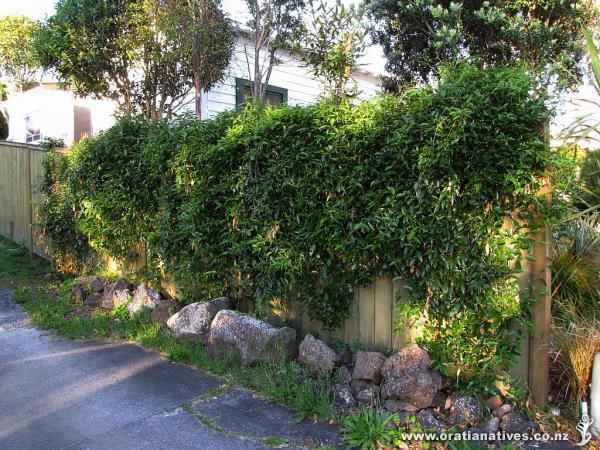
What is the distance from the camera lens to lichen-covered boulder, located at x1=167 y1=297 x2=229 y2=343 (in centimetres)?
517

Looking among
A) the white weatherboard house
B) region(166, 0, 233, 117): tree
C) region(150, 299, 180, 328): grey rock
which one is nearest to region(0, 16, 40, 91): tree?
the white weatherboard house

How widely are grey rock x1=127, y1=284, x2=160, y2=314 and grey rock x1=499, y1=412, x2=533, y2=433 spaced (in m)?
4.03

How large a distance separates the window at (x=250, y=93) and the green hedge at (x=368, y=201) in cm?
465

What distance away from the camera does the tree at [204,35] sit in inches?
316

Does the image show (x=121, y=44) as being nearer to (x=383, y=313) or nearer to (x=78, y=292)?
(x=78, y=292)

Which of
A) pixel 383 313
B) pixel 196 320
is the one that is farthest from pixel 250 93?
pixel 383 313

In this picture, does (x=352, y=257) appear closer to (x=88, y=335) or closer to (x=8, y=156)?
(x=88, y=335)

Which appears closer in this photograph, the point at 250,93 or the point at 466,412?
the point at 466,412

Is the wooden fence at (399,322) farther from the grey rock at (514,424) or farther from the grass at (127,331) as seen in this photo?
the grass at (127,331)

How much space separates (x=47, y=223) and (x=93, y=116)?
615 centimetres

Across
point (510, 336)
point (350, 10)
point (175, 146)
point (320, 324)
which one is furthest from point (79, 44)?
point (510, 336)

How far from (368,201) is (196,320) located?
2.28m

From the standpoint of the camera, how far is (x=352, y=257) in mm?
4266

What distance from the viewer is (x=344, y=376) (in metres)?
4.16
